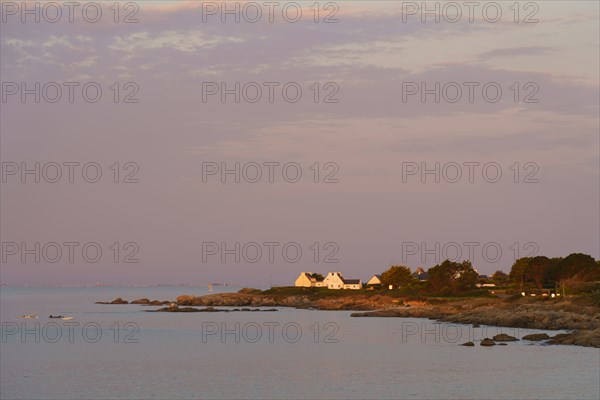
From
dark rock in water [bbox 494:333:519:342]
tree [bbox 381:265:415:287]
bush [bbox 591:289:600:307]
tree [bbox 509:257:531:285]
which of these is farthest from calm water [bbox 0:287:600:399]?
tree [bbox 381:265:415:287]

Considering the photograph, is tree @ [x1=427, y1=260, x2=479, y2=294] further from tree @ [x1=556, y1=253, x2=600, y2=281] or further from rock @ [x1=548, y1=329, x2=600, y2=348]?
rock @ [x1=548, y1=329, x2=600, y2=348]

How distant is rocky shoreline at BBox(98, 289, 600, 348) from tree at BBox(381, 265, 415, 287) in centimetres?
1291

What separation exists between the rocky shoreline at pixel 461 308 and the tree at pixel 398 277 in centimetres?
1291

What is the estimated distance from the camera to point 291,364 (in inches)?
2793

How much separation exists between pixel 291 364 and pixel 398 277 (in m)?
107

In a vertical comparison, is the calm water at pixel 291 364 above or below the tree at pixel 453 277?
below

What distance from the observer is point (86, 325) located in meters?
124

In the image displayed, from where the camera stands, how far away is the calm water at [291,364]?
55.0m

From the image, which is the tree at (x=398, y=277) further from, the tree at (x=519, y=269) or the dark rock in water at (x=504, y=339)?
the dark rock in water at (x=504, y=339)

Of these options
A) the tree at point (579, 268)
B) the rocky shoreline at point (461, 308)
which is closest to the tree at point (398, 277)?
the rocky shoreline at point (461, 308)

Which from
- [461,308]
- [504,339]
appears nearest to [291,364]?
[504,339]

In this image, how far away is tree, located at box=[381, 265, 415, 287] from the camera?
6914 inches

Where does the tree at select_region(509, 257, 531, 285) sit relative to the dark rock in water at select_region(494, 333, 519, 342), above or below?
above

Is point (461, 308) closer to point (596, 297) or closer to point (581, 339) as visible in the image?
point (596, 297)
